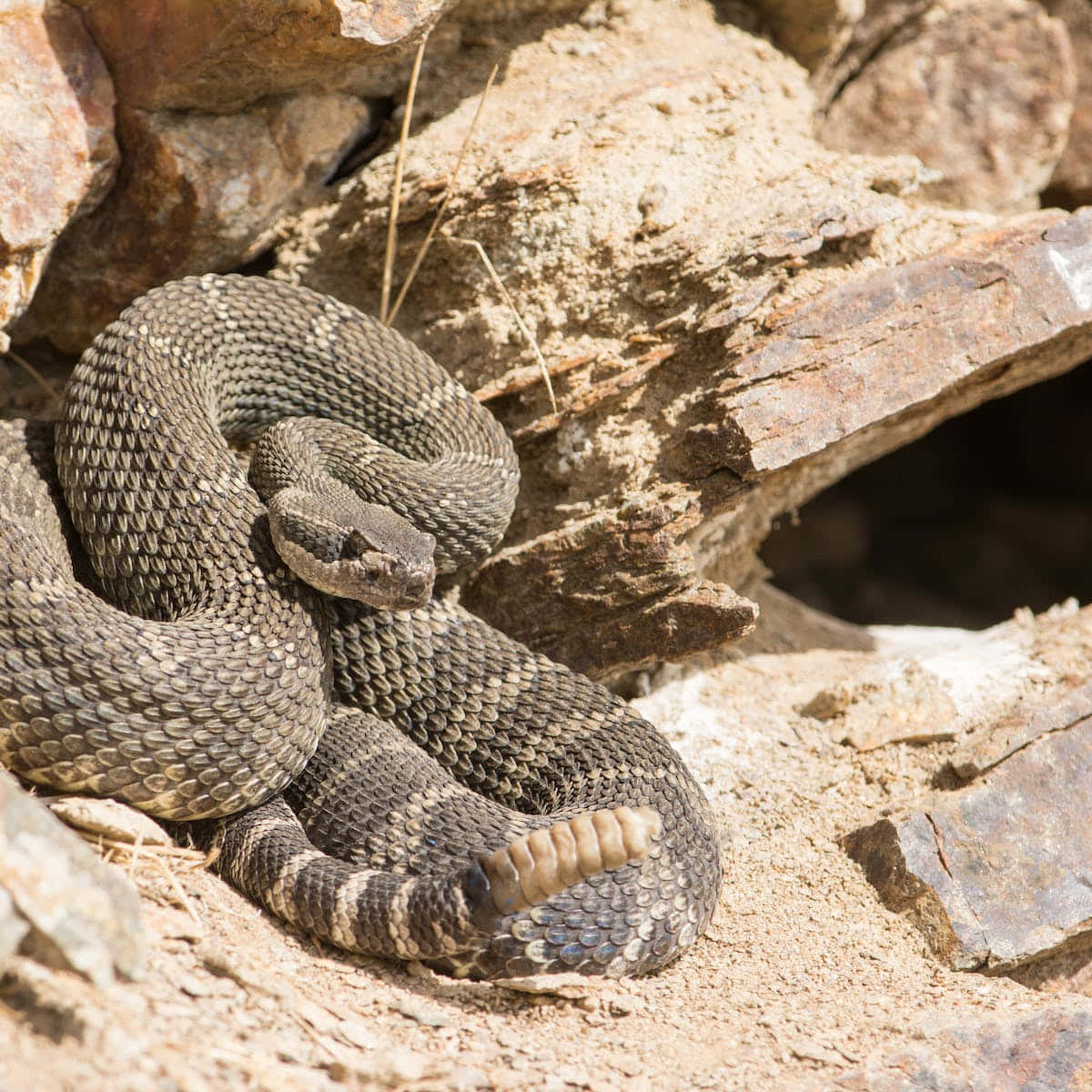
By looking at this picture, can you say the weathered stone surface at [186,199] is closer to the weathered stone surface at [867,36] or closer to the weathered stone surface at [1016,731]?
the weathered stone surface at [867,36]

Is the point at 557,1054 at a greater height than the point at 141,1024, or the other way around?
the point at 141,1024

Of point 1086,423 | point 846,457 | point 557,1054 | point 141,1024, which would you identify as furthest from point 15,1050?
point 1086,423

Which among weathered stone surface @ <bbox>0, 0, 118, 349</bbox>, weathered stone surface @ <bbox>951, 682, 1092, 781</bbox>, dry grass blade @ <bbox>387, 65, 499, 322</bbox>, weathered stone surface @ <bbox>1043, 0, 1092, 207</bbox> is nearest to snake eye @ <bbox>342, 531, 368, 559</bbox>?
dry grass blade @ <bbox>387, 65, 499, 322</bbox>

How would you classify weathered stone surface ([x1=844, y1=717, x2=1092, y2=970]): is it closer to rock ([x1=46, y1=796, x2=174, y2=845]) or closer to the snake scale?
the snake scale

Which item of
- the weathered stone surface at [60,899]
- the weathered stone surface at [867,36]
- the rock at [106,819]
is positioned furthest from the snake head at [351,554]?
the weathered stone surface at [867,36]

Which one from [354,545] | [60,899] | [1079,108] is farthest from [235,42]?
[1079,108]

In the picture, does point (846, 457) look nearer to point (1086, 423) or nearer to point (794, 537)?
point (794, 537)
